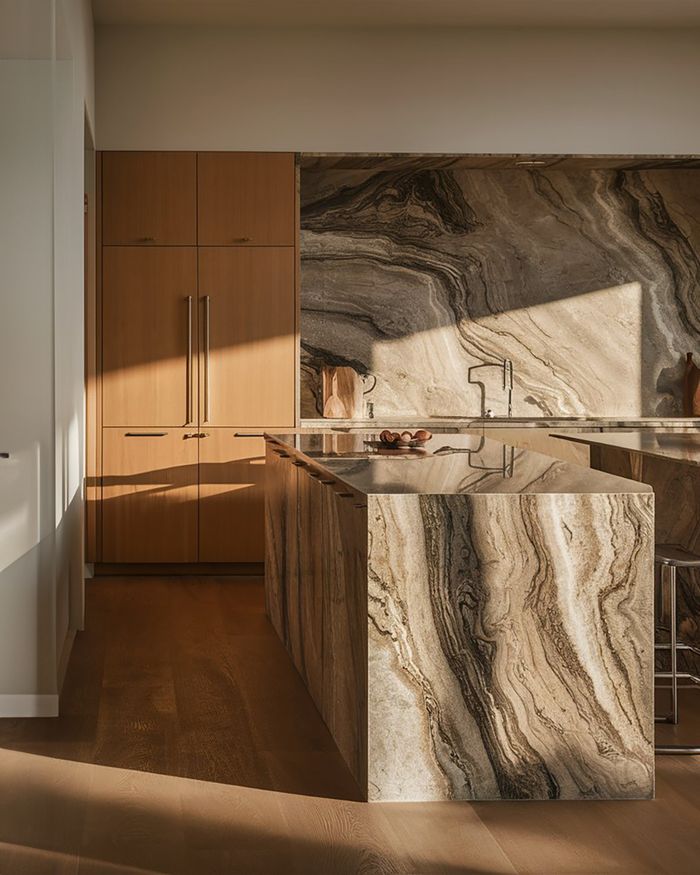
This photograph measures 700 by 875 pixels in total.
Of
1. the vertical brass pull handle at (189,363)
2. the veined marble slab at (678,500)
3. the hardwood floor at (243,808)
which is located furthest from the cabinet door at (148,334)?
the veined marble slab at (678,500)

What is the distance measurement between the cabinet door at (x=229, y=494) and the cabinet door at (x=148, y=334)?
268 mm

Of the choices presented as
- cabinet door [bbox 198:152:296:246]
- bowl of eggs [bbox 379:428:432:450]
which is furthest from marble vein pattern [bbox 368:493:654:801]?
cabinet door [bbox 198:152:296:246]

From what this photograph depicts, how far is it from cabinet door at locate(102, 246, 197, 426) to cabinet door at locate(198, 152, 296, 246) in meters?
0.23

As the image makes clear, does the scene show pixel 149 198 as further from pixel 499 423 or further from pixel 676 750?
pixel 676 750

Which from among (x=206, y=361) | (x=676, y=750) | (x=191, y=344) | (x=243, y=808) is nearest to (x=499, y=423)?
(x=206, y=361)

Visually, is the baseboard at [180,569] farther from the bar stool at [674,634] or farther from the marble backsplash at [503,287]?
the bar stool at [674,634]

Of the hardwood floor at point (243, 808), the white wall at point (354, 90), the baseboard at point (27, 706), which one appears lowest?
the hardwood floor at point (243, 808)

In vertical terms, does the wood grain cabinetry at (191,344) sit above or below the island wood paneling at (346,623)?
above

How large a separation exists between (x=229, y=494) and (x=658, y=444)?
2.74 metres

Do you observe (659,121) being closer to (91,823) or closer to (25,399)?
(25,399)

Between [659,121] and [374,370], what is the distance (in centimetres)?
218

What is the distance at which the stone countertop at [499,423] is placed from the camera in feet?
21.1

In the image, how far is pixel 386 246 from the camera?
22.1 ft

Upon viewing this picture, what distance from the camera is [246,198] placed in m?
6.20
